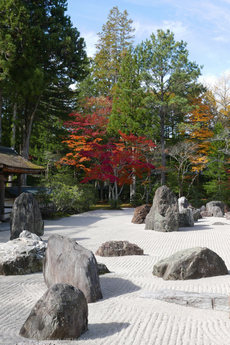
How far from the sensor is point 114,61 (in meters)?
27.8

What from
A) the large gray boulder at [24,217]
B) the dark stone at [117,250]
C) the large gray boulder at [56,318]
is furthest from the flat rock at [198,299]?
the large gray boulder at [24,217]

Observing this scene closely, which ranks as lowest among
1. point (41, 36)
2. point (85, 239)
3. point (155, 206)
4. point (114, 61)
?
point (85, 239)

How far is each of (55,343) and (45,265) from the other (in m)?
1.94

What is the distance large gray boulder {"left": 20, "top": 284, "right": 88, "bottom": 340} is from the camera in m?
2.77

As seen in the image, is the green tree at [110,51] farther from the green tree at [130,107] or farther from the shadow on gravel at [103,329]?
the shadow on gravel at [103,329]

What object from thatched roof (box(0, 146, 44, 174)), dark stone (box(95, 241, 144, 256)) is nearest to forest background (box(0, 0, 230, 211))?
thatched roof (box(0, 146, 44, 174))

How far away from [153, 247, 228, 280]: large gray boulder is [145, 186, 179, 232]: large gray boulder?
5.27 m

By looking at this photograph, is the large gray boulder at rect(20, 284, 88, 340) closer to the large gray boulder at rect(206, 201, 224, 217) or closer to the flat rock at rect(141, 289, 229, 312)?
the flat rock at rect(141, 289, 229, 312)

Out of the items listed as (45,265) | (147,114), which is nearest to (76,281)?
(45,265)

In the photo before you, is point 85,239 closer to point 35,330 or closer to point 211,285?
point 211,285

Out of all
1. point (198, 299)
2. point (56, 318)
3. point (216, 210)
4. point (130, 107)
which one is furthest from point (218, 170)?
point (56, 318)

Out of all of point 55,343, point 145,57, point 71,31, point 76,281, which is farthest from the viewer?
point 145,57

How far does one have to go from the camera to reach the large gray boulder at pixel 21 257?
5.27 metres

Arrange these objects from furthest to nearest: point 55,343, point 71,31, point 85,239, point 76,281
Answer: point 71,31 → point 85,239 → point 76,281 → point 55,343
